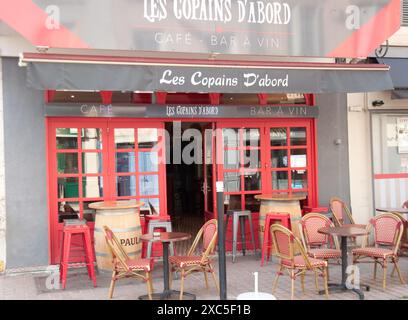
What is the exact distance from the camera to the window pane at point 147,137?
8.14 meters

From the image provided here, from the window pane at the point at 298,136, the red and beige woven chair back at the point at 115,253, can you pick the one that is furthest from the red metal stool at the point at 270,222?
the red and beige woven chair back at the point at 115,253

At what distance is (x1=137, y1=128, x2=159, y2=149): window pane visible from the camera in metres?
8.14

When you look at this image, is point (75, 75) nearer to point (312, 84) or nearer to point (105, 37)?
point (105, 37)

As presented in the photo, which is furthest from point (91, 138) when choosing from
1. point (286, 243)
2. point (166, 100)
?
point (286, 243)

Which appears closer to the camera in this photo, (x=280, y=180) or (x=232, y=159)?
(x=232, y=159)

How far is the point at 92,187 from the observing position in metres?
7.91

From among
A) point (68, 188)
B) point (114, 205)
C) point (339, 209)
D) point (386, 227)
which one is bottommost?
point (386, 227)

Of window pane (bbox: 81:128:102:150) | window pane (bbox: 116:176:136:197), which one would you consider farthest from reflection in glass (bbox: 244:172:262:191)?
window pane (bbox: 81:128:102:150)

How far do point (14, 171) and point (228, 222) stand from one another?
341cm

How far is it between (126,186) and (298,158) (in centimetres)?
294

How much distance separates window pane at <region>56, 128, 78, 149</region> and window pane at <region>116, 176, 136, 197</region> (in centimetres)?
86

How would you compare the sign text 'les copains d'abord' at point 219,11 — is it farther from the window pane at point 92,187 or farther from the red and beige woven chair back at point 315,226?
the red and beige woven chair back at point 315,226

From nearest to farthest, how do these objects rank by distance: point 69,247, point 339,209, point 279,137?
point 69,247 → point 339,209 → point 279,137

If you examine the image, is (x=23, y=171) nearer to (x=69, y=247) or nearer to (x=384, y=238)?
(x=69, y=247)
